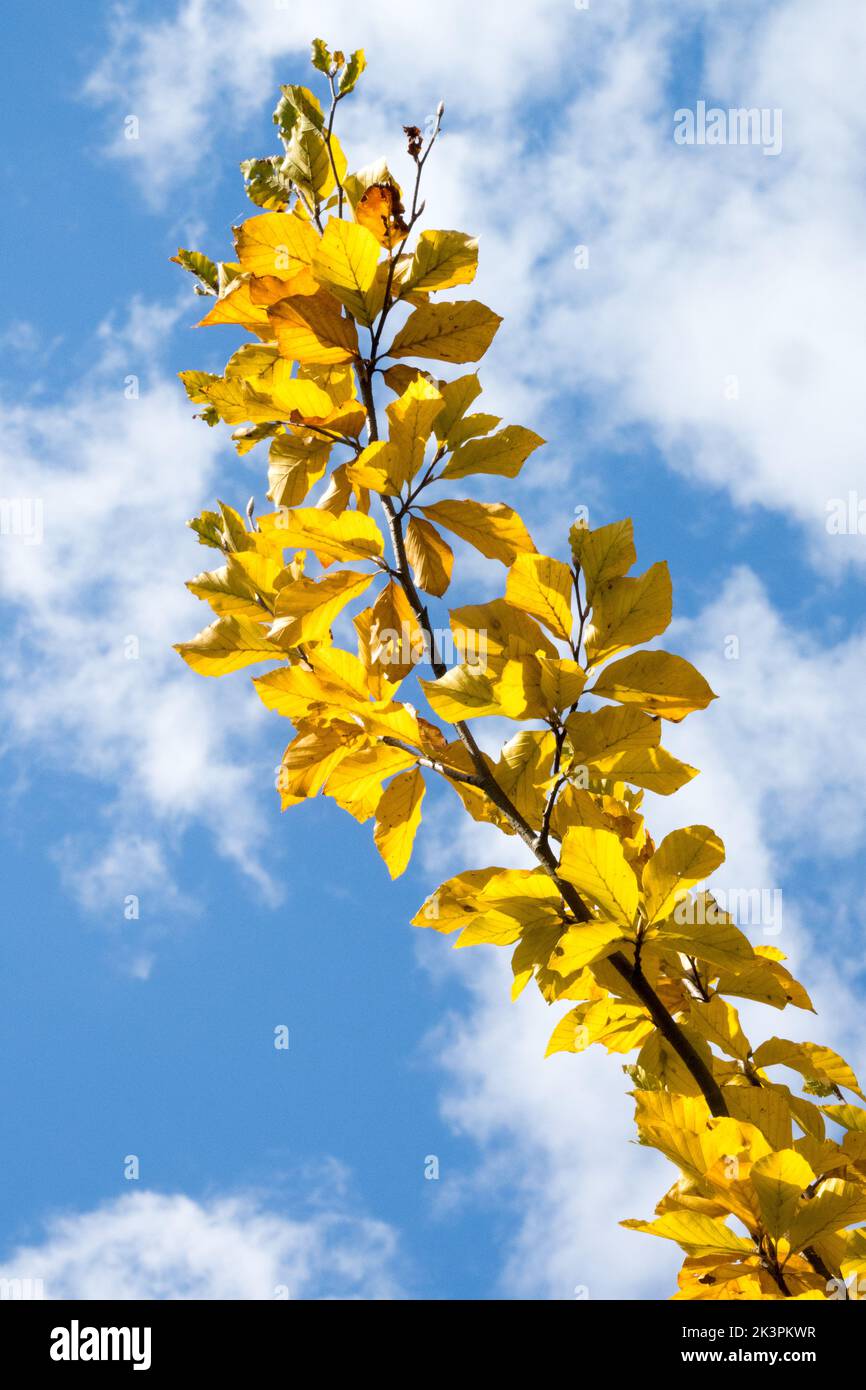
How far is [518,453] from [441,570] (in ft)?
0.61

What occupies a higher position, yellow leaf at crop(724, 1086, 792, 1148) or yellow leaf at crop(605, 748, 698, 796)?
yellow leaf at crop(605, 748, 698, 796)

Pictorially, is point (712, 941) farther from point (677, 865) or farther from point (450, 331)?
point (450, 331)

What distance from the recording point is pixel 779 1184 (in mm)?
1017

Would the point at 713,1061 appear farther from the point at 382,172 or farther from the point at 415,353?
the point at 382,172

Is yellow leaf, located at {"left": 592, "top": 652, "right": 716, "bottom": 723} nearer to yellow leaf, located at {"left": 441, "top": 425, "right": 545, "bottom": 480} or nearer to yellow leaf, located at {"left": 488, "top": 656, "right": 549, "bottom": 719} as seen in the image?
yellow leaf, located at {"left": 488, "top": 656, "right": 549, "bottom": 719}

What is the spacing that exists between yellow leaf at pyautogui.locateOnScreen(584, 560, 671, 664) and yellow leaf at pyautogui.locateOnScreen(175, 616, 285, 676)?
1.44 feet

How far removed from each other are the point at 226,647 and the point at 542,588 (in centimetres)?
45

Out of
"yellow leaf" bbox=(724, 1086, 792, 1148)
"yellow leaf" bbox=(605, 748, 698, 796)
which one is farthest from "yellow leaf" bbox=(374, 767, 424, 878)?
"yellow leaf" bbox=(724, 1086, 792, 1148)

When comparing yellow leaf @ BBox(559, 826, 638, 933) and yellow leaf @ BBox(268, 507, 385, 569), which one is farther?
yellow leaf @ BBox(268, 507, 385, 569)

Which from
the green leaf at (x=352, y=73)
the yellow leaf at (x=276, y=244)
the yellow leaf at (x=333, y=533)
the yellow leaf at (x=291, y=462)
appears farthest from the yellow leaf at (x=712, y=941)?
the green leaf at (x=352, y=73)

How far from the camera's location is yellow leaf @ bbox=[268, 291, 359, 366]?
135 centimetres

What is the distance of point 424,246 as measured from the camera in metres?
1.37

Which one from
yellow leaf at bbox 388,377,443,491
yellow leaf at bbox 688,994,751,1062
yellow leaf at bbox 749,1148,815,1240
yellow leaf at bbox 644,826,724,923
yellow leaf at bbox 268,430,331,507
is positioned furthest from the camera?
yellow leaf at bbox 268,430,331,507

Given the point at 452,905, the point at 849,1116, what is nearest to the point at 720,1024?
the point at 849,1116
